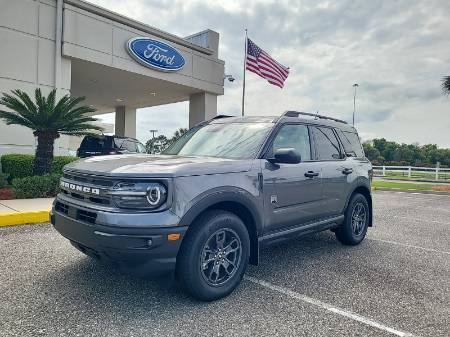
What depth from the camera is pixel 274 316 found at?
3.04m

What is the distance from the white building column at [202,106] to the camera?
18328mm

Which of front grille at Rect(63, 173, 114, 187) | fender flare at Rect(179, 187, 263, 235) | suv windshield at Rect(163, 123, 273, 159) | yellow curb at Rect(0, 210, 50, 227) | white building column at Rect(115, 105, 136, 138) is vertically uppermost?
white building column at Rect(115, 105, 136, 138)

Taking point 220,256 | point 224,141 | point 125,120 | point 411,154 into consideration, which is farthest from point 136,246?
point 411,154

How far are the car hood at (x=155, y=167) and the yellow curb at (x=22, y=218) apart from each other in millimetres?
3148

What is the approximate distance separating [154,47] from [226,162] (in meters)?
13.4

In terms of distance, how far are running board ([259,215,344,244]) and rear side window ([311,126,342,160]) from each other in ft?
2.90

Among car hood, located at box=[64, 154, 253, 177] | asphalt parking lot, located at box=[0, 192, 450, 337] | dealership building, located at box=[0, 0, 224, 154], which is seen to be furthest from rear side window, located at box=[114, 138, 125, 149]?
car hood, located at box=[64, 154, 253, 177]

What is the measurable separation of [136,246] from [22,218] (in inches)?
173

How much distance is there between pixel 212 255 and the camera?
331 cm

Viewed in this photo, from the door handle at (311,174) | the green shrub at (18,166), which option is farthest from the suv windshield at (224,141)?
the green shrub at (18,166)

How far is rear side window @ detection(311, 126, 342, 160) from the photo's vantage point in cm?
481

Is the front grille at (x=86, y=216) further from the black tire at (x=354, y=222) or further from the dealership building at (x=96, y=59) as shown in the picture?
the dealership building at (x=96, y=59)

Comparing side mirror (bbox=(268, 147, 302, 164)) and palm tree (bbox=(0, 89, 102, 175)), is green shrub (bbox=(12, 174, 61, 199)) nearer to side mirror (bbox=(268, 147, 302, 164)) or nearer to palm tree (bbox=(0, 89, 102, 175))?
palm tree (bbox=(0, 89, 102, 175))

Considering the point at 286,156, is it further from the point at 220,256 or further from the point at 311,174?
the point at 220,256
